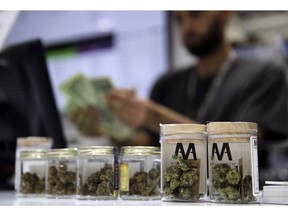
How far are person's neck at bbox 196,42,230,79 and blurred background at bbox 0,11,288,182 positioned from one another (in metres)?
0.09

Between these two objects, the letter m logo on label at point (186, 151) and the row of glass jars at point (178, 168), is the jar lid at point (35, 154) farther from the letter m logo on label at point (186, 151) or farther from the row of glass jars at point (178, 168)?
the letter m logo on label at point (186, 151)

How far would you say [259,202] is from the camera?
2.46ft

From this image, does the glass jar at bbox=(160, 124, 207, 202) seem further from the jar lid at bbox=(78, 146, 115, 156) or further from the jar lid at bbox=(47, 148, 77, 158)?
the jar lid at bbox=(47, 148, 77, 158)

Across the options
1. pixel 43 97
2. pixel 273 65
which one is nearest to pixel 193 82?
pixel 273 65

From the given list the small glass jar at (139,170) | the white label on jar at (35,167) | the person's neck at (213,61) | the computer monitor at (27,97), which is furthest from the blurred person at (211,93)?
the small glass jar at (139,170)

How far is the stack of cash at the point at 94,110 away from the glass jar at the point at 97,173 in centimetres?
218

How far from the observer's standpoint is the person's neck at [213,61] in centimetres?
300

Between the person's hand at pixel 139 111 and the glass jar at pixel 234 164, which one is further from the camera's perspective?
the person's hand at pixel 139 111

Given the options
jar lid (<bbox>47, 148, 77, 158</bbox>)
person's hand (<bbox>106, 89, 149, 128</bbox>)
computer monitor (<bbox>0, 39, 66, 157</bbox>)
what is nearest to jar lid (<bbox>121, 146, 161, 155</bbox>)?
jar lid (<bbox>47, 148, 77, 158</bbox>)

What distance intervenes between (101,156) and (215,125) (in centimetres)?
23

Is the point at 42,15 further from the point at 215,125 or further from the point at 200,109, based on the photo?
Answer: the point at 215,125

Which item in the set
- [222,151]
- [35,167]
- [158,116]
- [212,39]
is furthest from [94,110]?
[222,151]

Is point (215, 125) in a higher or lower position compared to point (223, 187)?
higher
